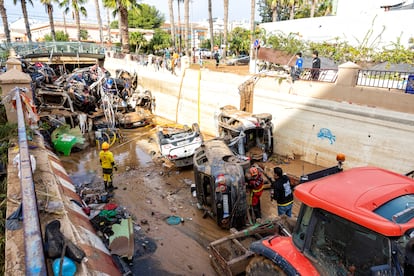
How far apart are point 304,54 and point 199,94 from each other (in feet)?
20.4

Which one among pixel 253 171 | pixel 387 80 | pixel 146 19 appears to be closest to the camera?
pixel 253 171

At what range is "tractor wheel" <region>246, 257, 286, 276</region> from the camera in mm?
3609

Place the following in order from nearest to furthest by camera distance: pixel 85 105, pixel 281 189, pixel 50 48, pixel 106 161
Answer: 1. pixel 281 189
2. pixel 106 161
3. pixel 85 105
4. pixel 50 48

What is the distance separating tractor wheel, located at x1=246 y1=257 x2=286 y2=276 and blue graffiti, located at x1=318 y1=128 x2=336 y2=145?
823cm

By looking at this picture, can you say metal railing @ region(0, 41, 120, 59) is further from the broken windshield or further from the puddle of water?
the broken windshield

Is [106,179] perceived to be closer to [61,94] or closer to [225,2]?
[61,94]

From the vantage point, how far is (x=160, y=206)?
8898mm

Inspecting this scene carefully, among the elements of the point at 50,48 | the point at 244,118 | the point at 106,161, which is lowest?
the point at 106,161

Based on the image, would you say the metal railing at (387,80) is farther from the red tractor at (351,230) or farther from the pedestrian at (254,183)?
the red tractor at (351,230)

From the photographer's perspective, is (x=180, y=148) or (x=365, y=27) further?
(x=365, y=27)

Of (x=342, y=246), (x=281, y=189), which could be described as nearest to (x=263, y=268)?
(x=342, y=246)

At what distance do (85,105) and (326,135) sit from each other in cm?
1422

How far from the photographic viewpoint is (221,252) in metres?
5.91

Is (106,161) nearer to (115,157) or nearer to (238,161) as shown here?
(238,161)
